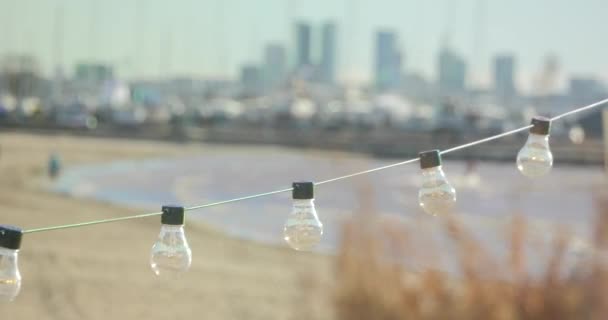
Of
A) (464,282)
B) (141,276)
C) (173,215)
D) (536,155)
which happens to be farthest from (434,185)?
(141,276)

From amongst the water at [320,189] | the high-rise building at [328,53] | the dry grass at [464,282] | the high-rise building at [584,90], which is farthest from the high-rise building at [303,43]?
the dry grass at [464,282]

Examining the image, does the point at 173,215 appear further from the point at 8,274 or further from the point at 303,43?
the point at 303,43

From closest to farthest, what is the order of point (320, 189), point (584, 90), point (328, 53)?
1. point (584, 90)
2. point (320, 189)
3. point (328, 53)

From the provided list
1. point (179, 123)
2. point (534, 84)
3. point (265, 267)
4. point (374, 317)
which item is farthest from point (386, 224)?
point (179, 123)

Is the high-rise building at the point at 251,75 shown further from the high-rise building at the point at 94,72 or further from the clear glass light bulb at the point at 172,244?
the clear glass light bulb at the point at 172,244

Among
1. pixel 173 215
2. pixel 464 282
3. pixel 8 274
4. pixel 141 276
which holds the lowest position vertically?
pixel 141 276

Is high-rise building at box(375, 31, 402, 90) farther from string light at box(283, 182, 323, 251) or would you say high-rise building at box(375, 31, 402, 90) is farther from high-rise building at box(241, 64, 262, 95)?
string light at box(283, 182, 323, 251)
